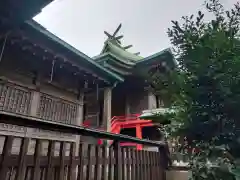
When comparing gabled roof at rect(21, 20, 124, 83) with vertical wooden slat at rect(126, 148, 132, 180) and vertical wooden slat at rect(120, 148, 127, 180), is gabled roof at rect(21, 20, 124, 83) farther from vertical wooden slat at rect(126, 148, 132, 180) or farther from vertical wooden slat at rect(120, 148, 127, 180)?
vertical wooden slat at rect(126, 148, 132, 180)

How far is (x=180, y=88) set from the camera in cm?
274

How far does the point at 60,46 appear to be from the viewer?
15.6ft

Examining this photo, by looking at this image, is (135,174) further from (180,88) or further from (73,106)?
(73,106)

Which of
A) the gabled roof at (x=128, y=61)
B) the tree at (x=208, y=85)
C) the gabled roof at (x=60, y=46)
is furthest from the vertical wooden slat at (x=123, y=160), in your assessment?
the gabled roof at (x=128, y=61)

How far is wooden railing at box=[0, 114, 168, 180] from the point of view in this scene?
74.0 inches

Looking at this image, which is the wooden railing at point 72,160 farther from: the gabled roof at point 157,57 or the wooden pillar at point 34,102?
the gabled roof at point 157,57

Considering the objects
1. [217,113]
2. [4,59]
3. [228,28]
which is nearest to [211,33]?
[228,28]

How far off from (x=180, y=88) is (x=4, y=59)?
3862 millimetres

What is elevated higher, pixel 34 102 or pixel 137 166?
pixel 34 102

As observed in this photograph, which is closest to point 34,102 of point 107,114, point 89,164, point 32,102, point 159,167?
point 32,102

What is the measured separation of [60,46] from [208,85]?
3500 millimetres

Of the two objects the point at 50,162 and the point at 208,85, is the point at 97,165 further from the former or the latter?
the point at 208,85

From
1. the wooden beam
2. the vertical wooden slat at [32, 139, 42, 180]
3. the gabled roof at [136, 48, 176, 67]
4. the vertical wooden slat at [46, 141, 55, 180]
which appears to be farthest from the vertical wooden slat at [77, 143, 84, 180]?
the gabled roof at [136, 48, 176, 67]

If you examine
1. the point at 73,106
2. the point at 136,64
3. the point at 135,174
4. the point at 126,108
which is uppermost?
the point at 136,64
